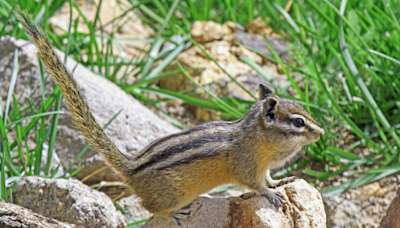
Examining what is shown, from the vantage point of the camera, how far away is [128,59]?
262 inches

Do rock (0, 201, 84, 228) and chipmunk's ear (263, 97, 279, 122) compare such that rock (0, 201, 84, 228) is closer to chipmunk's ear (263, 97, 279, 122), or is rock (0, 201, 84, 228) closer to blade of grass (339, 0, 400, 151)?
chipmunk's ear (263, 97, 279, 122)

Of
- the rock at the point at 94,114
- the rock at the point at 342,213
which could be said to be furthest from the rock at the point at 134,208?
the rock at the point at 342,213

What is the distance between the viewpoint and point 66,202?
356 centimetres

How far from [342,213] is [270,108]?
1.63 metres

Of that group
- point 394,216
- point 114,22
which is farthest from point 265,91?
point 114,22

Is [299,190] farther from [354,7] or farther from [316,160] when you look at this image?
[354,7]

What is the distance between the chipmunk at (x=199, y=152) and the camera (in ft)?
11.2

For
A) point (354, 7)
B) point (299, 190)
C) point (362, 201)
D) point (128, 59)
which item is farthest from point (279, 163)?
point (128, 59)

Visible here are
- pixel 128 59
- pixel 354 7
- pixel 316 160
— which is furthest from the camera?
pixel 128 59

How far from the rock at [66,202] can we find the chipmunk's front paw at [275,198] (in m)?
1.21

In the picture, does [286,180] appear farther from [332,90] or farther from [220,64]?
[220,64]

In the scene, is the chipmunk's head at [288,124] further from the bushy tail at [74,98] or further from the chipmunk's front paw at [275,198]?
the bushy tail at [74,98]

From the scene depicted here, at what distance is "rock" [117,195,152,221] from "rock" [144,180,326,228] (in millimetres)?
1025

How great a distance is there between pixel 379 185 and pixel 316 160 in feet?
2.27
